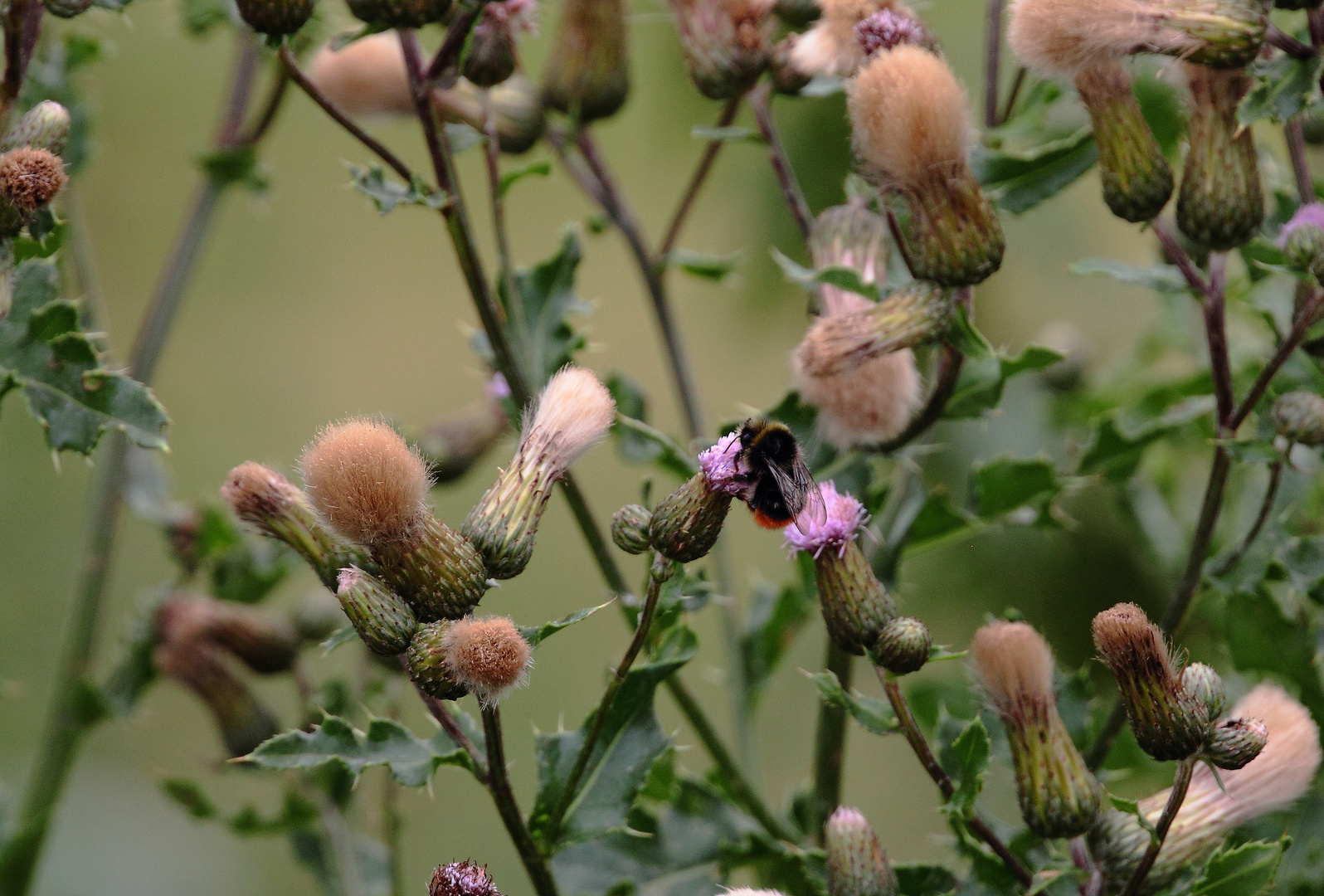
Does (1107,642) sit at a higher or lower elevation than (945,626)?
higher

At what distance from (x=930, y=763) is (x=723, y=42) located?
0.44m

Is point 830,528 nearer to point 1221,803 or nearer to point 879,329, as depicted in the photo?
point 879,329

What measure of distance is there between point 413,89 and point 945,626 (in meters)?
0.75

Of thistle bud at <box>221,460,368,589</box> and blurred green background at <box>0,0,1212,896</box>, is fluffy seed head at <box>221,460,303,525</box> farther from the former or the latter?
blurred green background at <box>0,0,1212,896</box>

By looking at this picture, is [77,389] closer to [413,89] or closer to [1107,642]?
[413,89]

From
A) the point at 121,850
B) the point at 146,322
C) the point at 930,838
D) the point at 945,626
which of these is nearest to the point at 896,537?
the point at 930,838

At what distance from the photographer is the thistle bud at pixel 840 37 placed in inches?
27.1

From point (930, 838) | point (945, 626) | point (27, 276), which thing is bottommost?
point (945, 626)

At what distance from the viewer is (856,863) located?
0.57m

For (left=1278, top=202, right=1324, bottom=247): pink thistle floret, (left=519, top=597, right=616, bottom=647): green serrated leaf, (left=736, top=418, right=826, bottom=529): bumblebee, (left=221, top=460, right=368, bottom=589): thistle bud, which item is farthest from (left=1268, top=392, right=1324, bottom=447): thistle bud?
(left=221, top=460, right=368, bottom=589): thistle bud

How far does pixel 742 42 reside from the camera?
747 mm

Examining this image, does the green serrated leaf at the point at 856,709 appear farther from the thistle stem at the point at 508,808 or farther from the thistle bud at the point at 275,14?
the thistle bud at the point at 275,14

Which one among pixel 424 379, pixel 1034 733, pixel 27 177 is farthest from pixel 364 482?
pixel 424 379

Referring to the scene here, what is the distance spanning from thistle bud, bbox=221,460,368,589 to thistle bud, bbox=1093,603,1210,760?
1.19 ft
